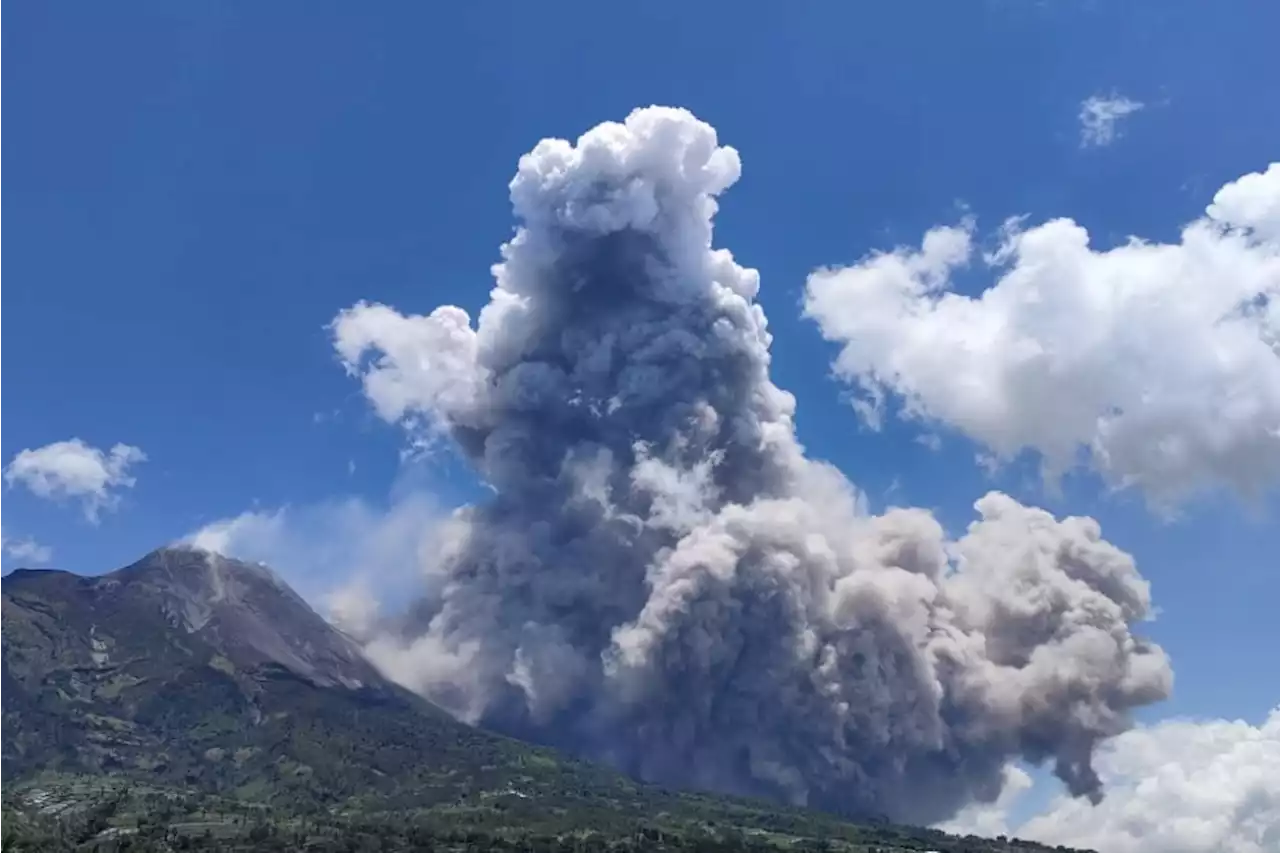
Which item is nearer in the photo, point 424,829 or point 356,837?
point 356,837

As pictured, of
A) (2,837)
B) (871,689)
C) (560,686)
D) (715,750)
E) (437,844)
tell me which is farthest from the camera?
(560,686)

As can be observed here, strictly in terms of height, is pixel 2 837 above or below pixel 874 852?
below

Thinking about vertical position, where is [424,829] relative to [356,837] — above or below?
above

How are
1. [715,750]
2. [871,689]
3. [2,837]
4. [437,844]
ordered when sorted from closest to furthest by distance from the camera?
1. [2,837]
2. [437,844]
3. [871,689]
4. [715,750]

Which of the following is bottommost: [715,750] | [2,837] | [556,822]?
[2,837]

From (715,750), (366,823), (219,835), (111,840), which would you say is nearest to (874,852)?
(715,750)

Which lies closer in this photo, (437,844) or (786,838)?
(437,844)

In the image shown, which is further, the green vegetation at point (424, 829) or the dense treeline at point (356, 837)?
the green vegetation at point (424, 829)

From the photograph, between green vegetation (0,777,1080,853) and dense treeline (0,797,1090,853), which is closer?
dense treeline (0,797,1090,853)

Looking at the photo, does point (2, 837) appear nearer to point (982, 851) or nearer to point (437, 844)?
point (437, 844)

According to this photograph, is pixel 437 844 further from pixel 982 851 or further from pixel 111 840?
pixel 982 851
